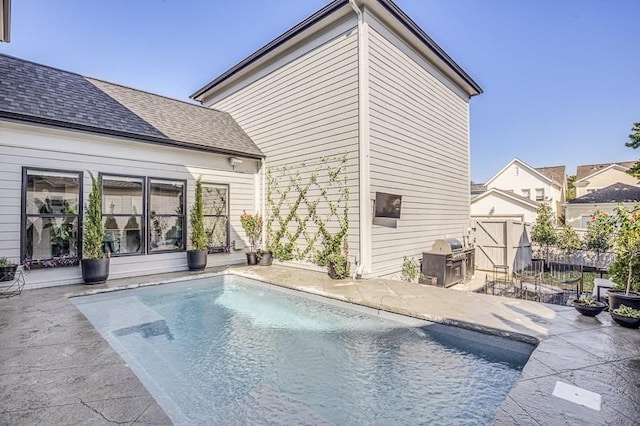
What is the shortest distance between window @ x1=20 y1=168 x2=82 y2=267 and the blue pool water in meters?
1.51

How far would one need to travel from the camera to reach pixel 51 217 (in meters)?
6.43

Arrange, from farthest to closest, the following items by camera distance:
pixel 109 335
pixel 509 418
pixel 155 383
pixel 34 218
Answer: pixel 34 218
pixel 109 335
pixel 155 383
pixel 509 418

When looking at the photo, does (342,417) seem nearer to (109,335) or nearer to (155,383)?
(155,383)

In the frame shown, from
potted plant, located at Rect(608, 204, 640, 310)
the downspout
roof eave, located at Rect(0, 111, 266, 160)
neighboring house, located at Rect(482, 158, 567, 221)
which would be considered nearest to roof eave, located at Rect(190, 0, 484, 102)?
the downspout

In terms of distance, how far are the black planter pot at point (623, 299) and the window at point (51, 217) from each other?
9.00 metres

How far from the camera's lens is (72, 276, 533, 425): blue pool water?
2.70 m

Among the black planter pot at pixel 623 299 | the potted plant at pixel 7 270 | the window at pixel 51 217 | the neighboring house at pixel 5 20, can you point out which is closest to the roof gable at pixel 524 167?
the black planter pot at pixel 623 299

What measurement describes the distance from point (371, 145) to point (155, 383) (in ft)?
18.9

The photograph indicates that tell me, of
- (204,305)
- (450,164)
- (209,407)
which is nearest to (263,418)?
(209,407)

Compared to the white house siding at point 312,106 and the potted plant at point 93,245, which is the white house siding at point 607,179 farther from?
the potted plant at point 93,245

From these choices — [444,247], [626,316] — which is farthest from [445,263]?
[626,316]

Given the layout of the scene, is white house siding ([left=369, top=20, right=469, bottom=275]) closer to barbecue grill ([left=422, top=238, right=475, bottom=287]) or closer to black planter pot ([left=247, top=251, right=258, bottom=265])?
barbecue grill ([left=422, top=238, right=475, bottom=287])

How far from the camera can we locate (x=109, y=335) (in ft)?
13.7

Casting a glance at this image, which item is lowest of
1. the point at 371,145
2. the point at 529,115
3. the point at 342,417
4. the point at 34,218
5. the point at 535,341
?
the point at 342,417
